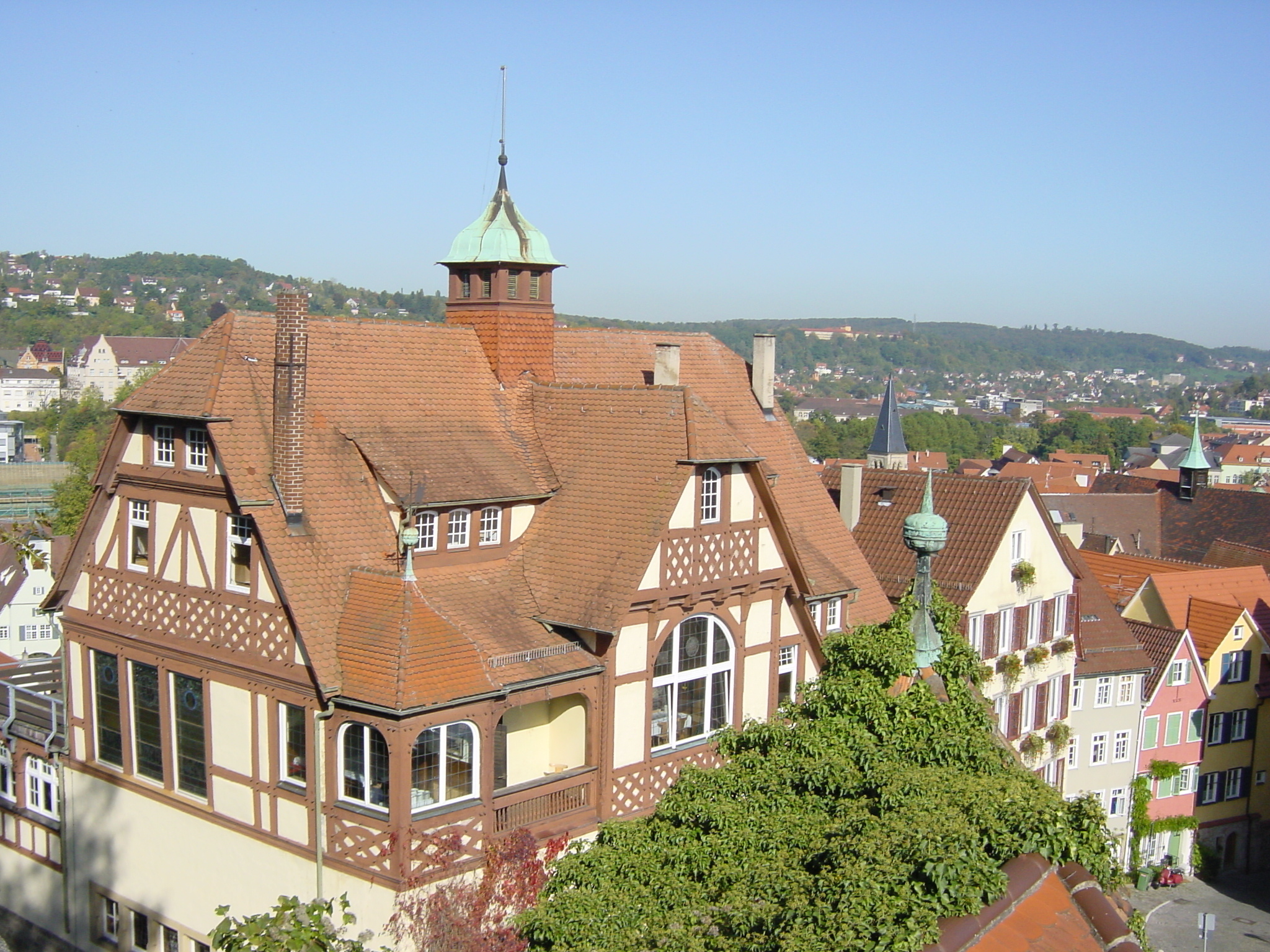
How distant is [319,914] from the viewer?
16.7 metres

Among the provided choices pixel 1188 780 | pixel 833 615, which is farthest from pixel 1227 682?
pixel 833 615

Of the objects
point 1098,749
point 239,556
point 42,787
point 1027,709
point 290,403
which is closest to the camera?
point 290,403

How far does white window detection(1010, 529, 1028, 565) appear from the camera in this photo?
33344 millimetres

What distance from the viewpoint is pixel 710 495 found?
2398cm

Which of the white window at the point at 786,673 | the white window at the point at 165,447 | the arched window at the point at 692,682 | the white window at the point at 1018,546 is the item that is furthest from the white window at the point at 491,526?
the white window at the point at 1018,546

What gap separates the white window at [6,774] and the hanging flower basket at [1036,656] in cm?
2525

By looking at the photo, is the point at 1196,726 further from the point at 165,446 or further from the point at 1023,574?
the point at 165,446

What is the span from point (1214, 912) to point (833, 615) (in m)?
25.1

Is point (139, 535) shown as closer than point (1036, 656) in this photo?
Yes

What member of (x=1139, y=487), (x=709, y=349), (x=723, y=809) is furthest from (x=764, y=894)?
(x=1139, y=487)

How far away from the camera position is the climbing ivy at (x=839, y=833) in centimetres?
1173

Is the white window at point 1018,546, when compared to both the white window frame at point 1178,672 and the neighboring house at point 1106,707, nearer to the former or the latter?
the neighboring house at point 1106,707

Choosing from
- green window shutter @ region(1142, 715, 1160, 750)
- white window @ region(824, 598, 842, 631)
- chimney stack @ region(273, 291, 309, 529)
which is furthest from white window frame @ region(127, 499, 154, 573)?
green window shutter @ region(1142, 715, 1160, 750)

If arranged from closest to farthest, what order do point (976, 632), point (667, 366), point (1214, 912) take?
1. point (667, 366)
2. point (976, 632)
3. point (1214, 912)
